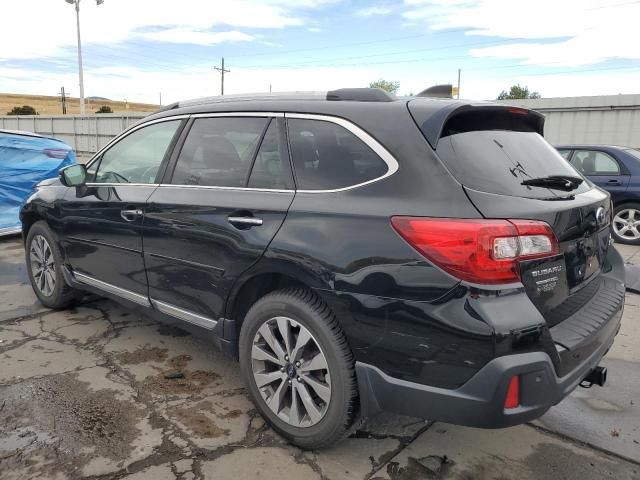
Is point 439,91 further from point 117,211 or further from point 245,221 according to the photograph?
point 117,211

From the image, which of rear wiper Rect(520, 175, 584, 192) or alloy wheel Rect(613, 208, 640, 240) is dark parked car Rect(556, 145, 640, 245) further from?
rear wiper Rect(520, 175, 584, 192)

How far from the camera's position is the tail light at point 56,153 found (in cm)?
779

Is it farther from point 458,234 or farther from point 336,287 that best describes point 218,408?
point 458,234

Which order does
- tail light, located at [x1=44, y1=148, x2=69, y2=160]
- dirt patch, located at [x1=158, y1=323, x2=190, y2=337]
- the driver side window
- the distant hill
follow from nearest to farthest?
the driver side window → dirt patch, located at [x1=158, y1=323, x2=190, y2=337] → tail light, located at [x1=44, y1=148, x2=69, y2=160] → the distant hill

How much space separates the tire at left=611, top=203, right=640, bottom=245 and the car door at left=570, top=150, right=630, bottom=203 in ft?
0.67

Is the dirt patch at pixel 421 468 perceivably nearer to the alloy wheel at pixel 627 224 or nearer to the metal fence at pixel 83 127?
the alloy wheel at pixel 627 224

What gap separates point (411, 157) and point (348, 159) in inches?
12.9

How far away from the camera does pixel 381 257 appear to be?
210cm

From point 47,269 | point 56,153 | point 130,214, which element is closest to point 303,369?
point 130,214

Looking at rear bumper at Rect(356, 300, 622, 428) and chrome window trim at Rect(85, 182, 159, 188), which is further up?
chrome window trim at Rect(85, 182, 159, 188)

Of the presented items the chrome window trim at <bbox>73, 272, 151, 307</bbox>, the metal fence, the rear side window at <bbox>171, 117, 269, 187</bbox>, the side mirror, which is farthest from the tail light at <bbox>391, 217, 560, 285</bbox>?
the metal fence

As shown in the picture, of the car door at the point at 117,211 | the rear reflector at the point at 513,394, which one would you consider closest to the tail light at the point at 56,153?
the car door at the point at 117,211

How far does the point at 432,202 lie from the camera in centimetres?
207

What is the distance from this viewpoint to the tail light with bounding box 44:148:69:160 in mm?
7791
